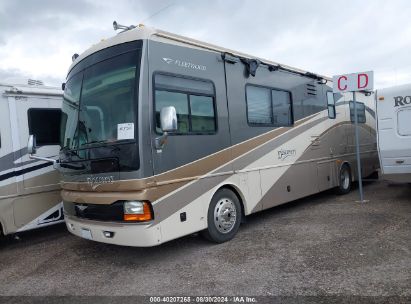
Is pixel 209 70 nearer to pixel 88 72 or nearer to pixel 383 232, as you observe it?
pixel 88 72

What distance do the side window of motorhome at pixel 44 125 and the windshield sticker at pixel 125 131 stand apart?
2638 millimetres

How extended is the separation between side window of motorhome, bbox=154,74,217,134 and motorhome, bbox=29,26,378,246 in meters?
0.01

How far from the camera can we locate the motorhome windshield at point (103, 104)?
472cm

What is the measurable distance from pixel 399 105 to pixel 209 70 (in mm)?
4453

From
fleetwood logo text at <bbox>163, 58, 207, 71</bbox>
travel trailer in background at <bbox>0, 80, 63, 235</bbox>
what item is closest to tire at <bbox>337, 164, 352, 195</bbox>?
fleetwood logo text at <bbox>163, 58, 207, 71</bbox>

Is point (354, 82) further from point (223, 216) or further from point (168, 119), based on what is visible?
point (168, 119)

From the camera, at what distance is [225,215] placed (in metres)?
5.70

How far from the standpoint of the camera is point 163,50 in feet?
16.6

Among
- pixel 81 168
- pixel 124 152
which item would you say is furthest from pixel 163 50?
pixel 81 168

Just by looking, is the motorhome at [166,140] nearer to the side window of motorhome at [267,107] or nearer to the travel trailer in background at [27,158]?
the side window of motorhome at [267,107]

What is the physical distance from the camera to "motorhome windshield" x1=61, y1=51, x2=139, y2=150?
4723mm

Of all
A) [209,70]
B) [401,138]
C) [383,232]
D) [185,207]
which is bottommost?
[383,232]

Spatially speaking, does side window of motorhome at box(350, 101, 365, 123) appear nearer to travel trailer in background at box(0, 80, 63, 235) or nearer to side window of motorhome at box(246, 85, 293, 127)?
side window of motorhome at box(246, 85, 293, 127)

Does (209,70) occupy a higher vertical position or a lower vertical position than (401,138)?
higher
